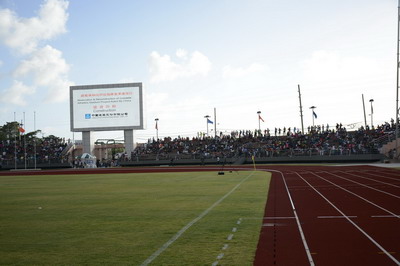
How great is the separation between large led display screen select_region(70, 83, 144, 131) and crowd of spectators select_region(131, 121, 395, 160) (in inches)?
250

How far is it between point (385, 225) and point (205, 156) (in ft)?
168

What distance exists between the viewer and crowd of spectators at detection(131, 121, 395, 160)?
5075 cm

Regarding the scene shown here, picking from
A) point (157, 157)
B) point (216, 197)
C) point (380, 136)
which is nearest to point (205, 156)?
point (157, 157)

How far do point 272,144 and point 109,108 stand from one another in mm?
26579

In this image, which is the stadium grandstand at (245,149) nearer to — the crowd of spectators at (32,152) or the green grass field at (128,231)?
the crowd of spectators at (32,152)

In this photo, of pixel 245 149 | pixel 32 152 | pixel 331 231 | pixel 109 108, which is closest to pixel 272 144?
pixel 245 149

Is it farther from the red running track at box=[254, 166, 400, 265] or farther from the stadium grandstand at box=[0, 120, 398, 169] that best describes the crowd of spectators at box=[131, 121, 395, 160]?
the red running track at box=[254, 166, 400, 265]

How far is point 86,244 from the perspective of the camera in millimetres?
8414

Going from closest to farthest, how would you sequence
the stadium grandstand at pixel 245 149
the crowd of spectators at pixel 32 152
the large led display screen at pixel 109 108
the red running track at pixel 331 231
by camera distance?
the red running track at pixel 331 231
the stadium grandstand at pixel 245 149
the large led display screen at pixel 109 108
the crowd of spectators at pixel 32 152

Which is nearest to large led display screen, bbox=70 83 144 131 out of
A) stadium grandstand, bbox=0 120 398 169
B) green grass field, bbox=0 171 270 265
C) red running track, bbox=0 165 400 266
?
stadium grandstand, bbox=0 120 398 169

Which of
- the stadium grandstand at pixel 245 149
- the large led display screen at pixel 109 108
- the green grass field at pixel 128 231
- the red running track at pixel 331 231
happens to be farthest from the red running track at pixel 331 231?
the large led display screen at pixel 109 108

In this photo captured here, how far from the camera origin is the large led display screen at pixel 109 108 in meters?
64.9

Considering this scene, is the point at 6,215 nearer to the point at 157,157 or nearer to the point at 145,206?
the point at 145,206

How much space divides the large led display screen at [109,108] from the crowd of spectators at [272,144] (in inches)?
250
